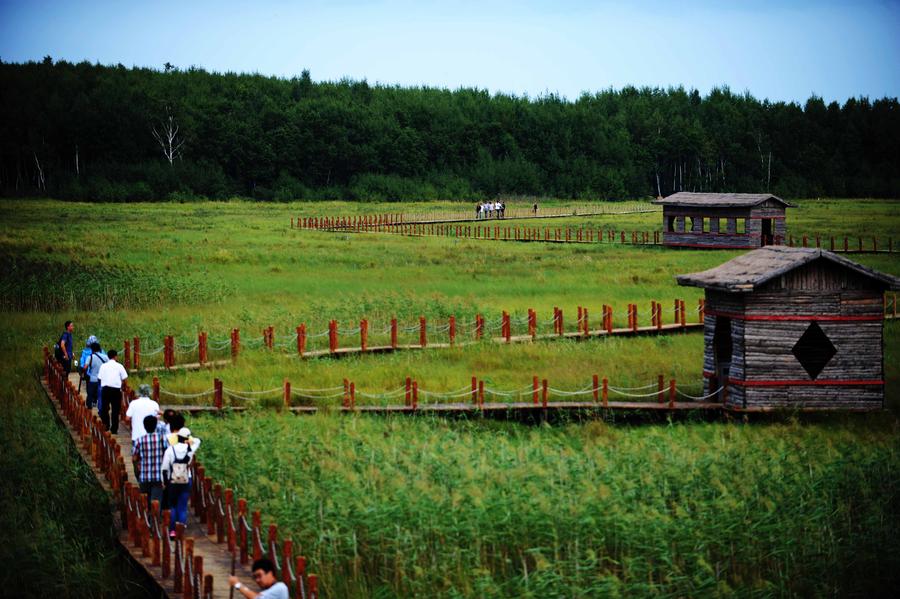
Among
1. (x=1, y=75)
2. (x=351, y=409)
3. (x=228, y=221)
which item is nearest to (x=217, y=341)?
(x=351, y=409)

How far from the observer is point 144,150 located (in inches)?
5315

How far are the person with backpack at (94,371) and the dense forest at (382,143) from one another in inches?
3857

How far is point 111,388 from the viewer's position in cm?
2327

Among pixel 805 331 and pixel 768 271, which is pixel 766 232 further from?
pixel 768 271

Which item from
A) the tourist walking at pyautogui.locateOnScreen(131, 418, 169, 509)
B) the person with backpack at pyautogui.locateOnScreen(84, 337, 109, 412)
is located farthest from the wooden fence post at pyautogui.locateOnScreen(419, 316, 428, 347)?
the tourist walking at pyautogui.locateOnScreen(131, 418, 169, 509)

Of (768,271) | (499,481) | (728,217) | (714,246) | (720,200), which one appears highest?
(720,200)

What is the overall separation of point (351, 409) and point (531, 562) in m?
10.1

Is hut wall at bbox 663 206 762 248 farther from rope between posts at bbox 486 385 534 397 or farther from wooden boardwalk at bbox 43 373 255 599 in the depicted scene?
wooden boardwalk at bbox 43 373 255 599

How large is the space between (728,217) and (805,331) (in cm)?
4172

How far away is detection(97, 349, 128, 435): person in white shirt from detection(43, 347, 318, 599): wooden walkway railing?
77.7 inches

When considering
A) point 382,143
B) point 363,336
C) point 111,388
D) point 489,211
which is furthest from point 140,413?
point 382,143

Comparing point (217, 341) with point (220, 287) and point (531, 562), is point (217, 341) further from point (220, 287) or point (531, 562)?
point (531, 562)

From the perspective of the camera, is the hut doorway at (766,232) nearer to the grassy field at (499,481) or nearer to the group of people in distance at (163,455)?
the grassy field at (499,481)

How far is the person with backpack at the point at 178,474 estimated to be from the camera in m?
17.2
